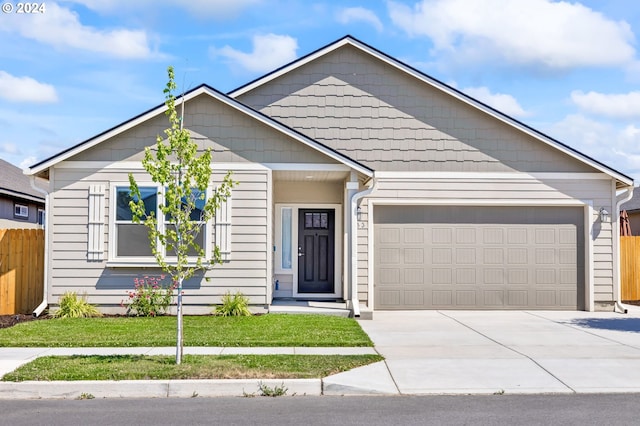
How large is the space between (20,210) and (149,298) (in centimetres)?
1186

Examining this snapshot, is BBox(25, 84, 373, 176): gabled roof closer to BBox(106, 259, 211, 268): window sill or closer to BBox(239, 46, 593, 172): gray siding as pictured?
BBox(239, 46, 593, 172): gray siding

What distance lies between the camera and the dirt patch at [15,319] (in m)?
12.4

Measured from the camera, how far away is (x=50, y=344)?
9.90m

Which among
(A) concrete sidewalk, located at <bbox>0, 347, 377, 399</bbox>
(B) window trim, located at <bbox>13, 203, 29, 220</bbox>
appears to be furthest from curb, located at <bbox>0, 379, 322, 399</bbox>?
(B) window trim, located at <bbox>13, 203, 29, 220</bbox>

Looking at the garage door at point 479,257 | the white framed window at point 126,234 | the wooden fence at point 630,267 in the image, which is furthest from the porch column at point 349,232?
the wooden fence at point 630,267

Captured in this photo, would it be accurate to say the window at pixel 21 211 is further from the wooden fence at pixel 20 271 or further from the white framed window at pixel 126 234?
the white framed window at pixel 126 234

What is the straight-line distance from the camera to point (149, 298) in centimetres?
1333

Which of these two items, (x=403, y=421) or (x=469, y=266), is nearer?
(x=403, y=421)

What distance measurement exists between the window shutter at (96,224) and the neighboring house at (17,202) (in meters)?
7.97

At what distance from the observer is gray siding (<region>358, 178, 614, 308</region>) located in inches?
603

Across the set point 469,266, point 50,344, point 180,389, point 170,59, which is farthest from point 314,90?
point 180,389

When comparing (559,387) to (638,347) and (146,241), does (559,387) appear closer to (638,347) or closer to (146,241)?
(638,347)

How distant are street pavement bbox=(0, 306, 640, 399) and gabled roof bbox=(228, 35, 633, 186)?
374cm

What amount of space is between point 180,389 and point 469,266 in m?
9.62
